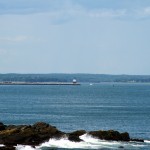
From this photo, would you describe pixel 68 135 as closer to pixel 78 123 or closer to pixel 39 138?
pixel 39 138

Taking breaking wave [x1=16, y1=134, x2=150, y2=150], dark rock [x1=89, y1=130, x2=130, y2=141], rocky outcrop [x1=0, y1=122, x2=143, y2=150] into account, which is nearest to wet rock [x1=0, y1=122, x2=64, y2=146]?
rocky outcrop [x1=0, y1=122, x2=143, y2=150]

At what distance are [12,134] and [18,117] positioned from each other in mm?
55350

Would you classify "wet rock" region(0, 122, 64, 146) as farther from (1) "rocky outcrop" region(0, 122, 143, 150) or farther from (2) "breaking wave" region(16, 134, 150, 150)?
(2) "breaking wave" region(16, 134, 150, 150)

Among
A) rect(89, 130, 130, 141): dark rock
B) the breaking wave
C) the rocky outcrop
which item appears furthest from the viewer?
rect(89, 130, 130, 141): dark rock

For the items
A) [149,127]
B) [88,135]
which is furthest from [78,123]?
[88,135]

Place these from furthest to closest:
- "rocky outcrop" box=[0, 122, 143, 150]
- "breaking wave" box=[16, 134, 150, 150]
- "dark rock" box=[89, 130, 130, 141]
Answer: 1. "dark rock" box=[89, 130, 130, 141]
2. "breaking wave" box=[16, 134, 150, 150]
3. "rocky outcrop" box=[0, 122, 143, 150]

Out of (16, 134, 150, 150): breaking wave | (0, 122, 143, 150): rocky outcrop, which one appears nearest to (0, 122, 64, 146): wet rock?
(0, 122, 143, 150): rocky outcrop

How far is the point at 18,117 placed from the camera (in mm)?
126375

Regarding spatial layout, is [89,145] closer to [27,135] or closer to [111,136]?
[111,136]

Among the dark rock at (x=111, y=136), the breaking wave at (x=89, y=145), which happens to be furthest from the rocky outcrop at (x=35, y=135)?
the breaking wave at (x=89, y=145)

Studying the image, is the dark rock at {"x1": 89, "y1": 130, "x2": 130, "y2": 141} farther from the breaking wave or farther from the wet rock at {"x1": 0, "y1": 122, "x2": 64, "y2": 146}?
the wet rock at {"x1": 0, "y1": 122, "x2": 64, "y2": 146}

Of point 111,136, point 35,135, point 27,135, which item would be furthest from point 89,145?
point 27,135

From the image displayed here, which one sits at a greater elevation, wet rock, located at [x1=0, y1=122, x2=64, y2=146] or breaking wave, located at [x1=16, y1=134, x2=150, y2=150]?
wet rock, located at [x1=0, y1=122, x2=64, y2=146]

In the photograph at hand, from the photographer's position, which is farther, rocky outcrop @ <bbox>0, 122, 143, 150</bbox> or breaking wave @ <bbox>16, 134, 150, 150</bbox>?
breaking wave @ <bbox>16, 134, 150, 150</bbox>
